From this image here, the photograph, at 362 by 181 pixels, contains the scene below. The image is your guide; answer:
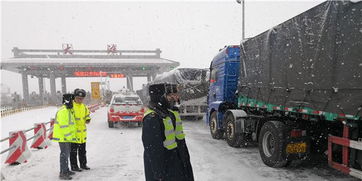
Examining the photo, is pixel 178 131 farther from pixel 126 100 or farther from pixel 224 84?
pixel 126 100

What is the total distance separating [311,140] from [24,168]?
21.3 feet

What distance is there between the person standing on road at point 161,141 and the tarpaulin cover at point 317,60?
2.64 m

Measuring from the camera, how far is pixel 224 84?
8133mm

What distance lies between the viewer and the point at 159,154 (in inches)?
98.5

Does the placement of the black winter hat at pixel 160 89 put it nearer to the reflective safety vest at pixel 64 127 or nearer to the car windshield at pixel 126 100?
the reflective safety vest at pixel 64 127

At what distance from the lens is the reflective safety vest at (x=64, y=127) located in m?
4.91

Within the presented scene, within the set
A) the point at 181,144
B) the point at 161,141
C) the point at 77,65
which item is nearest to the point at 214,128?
the point at 181,144

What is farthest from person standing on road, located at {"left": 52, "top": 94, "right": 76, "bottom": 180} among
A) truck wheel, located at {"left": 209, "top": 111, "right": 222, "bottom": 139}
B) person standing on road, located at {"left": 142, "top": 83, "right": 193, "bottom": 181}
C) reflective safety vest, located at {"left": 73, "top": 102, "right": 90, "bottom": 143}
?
truck wheel, located at {"left": 209, "top": 111, "right": 222, "bottom": 139}

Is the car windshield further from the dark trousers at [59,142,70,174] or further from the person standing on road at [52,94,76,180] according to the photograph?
the dark trousers at [59,142,70,174]

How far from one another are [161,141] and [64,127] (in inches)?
130

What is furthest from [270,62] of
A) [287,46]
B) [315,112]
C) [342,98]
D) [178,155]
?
[178,155]

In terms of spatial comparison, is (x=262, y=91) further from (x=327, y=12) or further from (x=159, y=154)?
(x=159, y=154)

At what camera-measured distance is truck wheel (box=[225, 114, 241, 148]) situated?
23.5 feet

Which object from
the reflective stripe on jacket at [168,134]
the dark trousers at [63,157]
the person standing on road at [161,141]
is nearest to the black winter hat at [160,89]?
the person standing on road at [161,141]
